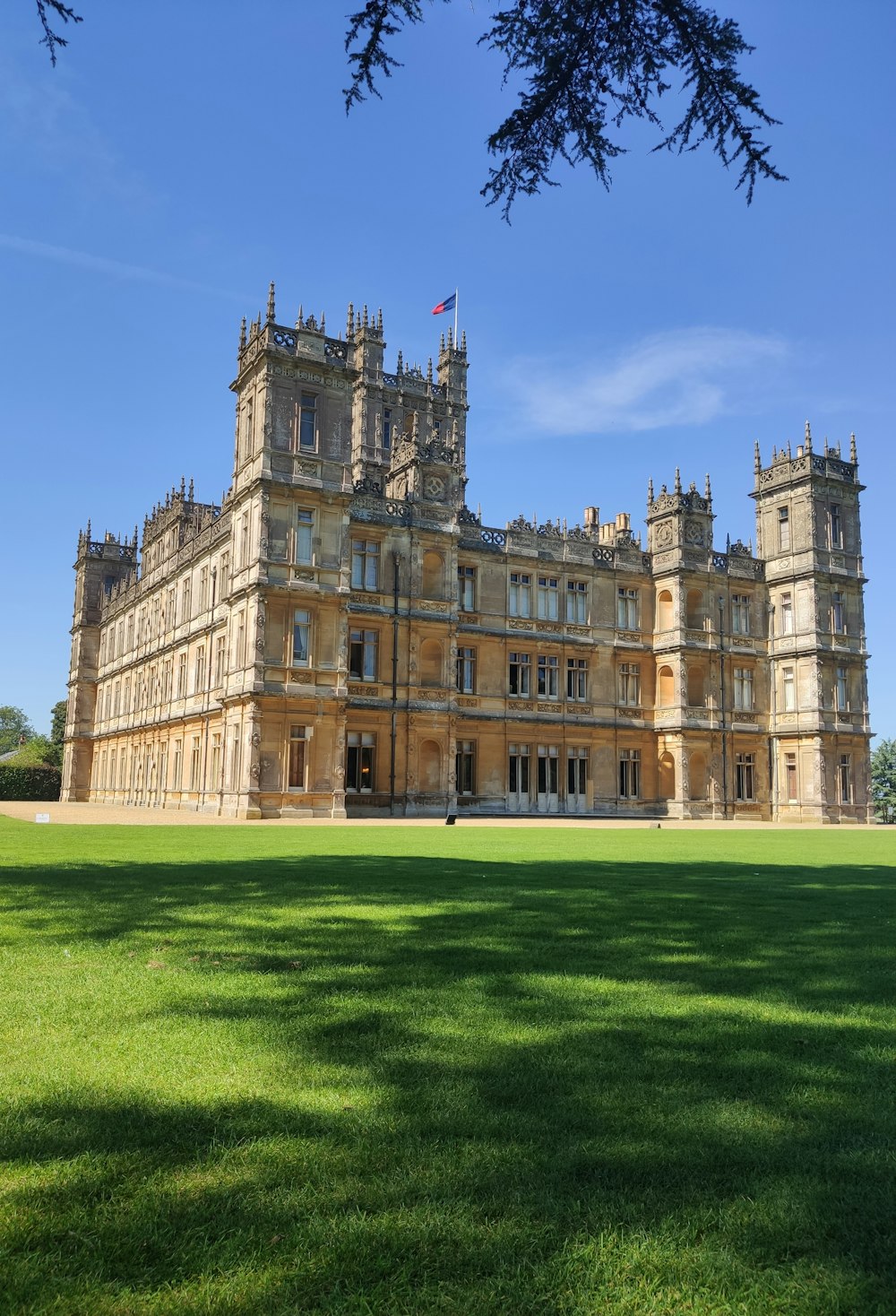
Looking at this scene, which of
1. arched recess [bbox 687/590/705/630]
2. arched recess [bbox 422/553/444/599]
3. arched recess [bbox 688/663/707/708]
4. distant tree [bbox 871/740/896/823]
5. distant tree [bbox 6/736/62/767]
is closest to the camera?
arched recess [bbox 422/553/444/599]

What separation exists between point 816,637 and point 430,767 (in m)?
20.6

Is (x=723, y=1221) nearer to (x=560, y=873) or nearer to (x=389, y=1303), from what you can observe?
(x=389, y=1303)

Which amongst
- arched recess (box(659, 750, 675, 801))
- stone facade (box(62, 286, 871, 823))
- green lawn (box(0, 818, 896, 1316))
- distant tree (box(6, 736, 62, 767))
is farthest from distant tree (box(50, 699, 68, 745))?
green lawn (box(0, 818, 896, 1316))

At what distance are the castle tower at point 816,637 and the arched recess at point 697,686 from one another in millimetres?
4128

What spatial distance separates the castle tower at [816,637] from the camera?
151ft

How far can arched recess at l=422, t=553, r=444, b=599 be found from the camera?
4028 centimetres

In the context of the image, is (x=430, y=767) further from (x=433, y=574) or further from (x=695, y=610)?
(x=695, y=610)

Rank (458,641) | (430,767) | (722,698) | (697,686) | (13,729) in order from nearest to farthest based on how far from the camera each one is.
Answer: (430,767), (458,641), (722,698), (697,686), (13,729)

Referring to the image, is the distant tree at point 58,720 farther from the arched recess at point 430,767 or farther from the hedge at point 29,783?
the arched recess at point 430,767

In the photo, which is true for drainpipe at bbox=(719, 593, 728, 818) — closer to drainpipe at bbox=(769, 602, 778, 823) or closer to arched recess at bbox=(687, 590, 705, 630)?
arched recess at bbox=(687, 590, 705, 630)

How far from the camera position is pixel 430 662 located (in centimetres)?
3997

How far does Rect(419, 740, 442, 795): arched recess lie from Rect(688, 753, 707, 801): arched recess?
13064 mm

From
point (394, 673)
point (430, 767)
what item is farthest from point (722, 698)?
point (394, 673)

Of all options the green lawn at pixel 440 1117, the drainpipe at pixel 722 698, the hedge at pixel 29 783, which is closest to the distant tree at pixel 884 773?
the drainpipe at pixel 722 698
